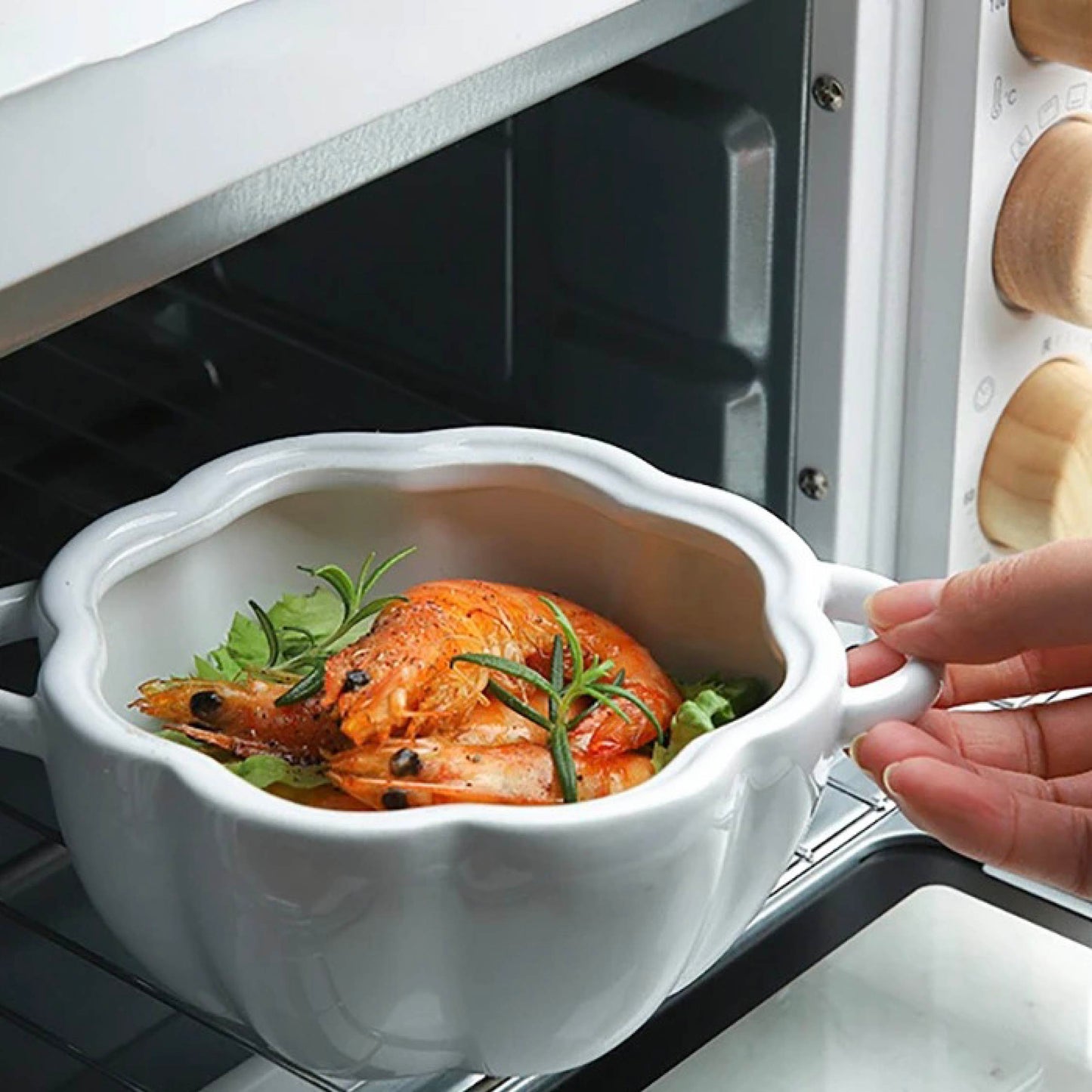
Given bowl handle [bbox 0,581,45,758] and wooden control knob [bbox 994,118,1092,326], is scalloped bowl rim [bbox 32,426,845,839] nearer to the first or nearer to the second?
bowl handle [bbox 0,581,45,758]

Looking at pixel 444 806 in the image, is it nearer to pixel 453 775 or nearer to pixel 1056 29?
pixel 453 775

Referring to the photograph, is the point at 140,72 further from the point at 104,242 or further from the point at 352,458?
the point at 352,458

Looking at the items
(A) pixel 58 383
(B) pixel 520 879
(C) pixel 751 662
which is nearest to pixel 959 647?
(C) pixel 751 662

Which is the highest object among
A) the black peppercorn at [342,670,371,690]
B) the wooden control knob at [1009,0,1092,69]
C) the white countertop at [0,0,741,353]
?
the white countertop at [0,0,741,353]

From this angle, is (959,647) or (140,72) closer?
(140,72)

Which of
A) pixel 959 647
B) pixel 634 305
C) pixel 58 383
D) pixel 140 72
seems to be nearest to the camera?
pixel 140 72

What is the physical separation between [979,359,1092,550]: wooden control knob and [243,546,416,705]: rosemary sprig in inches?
11.1

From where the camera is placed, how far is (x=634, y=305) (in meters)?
A: 0.83

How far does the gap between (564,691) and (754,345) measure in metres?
0.24

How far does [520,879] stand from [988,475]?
0.38 metres

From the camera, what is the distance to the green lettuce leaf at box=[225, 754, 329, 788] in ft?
1.82

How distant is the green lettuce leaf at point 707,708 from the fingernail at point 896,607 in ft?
0.14

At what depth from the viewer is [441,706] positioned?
0.57 metres

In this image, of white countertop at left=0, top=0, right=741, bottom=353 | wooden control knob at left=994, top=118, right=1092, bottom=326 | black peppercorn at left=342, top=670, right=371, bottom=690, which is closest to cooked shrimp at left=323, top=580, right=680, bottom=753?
black peppercorn at left=342, top=670, right=371, bottom=690
